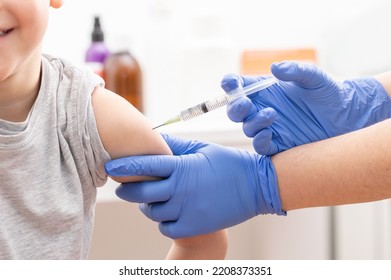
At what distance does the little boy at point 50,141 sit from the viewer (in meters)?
1.04

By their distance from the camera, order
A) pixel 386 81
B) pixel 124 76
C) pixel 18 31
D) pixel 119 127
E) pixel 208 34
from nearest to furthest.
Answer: pixel 18 31
pixel 119 127
pixel 386 81
pixel 124 76
pixel 208 34

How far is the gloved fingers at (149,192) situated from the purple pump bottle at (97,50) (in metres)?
0.86


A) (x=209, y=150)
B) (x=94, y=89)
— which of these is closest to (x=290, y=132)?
(x=209, y=150)

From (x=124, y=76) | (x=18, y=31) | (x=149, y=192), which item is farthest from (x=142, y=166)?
(x=124, y=76)

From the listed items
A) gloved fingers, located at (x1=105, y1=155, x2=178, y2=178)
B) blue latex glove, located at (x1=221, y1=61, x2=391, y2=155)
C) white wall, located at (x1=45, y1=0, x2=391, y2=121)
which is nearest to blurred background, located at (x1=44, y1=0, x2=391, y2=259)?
white wall, located at (x1=45, y1=0, x2=391, y2=121)

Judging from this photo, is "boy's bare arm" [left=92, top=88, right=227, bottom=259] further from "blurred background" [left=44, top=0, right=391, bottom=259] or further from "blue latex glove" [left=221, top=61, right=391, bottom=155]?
"blurred background" [left=44, top=0, right=391, bottom=259]

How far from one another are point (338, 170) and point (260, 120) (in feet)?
0.59

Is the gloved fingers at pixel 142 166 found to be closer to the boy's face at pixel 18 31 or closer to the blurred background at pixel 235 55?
the boy's face at pixel 18 31

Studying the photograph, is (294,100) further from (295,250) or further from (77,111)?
(295,250)

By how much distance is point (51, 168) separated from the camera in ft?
3.56

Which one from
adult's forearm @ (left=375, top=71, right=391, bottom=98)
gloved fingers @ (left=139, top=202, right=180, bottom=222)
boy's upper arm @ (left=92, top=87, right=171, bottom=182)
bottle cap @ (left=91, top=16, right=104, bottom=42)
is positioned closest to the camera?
boy's upper arm @ (left=92, top=87, right=171, bottom=182)

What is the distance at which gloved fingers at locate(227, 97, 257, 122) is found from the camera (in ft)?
3.96

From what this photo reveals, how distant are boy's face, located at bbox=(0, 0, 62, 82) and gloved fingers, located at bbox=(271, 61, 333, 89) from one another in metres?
0.45

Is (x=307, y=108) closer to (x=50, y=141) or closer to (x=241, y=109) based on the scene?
(x=241, y=109)
